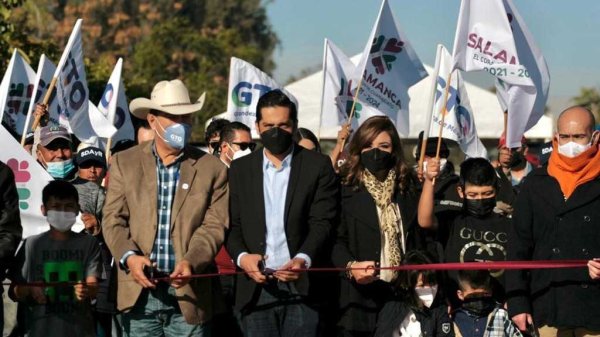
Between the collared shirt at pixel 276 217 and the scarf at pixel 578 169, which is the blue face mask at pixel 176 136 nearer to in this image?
the collared shirt at pixel 276 217

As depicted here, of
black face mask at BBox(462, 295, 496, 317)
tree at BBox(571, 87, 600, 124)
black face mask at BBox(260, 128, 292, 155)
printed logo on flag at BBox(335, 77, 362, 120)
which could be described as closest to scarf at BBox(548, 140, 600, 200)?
black face mask at BBox(462, 295, 496, 317)

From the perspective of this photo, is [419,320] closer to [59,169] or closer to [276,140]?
[276,140]

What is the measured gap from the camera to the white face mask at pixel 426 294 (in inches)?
343

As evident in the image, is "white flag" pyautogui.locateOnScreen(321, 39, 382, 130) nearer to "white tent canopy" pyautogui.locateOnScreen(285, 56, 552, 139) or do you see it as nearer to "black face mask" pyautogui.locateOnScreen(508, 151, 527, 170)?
"black face mask" pyautogui.locateOnScreen(508, 151, 527, 170)

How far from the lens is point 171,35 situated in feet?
205

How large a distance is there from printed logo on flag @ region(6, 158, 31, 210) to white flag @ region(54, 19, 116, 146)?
11.7ft

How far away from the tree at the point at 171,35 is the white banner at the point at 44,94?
34.6m

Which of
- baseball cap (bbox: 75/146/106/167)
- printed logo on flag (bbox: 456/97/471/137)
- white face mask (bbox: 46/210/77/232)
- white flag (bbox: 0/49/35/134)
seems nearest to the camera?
white face mask (bbox: 46/210/77/232)

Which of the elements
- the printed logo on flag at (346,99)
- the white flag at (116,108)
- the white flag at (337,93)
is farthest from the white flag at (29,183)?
the printed logo on flag at (346,99)

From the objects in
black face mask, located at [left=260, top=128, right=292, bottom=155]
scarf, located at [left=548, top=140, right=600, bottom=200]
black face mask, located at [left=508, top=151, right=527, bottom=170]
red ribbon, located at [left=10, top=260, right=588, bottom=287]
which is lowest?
red ribbon, located at [left=10, top=260, right=588, bottom=287]

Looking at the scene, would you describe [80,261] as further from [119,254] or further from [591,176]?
[591,176]

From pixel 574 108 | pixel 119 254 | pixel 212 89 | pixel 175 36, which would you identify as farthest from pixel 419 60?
pixel 175 36

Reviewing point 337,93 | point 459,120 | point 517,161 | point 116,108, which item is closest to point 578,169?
point 459,120

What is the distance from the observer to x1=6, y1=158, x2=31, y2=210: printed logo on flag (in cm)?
938
